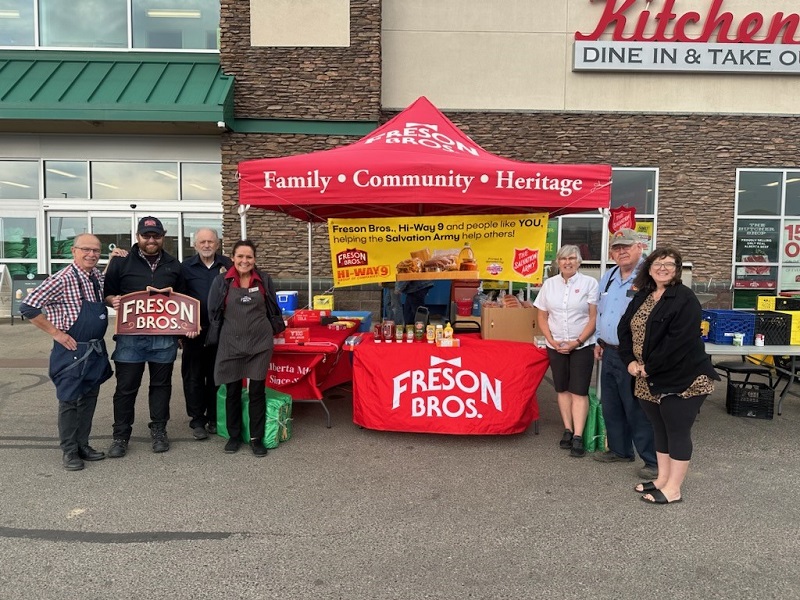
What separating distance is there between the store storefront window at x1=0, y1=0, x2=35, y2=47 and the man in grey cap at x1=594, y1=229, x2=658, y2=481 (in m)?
13.5

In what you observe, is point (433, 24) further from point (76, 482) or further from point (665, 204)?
point (76, 482)

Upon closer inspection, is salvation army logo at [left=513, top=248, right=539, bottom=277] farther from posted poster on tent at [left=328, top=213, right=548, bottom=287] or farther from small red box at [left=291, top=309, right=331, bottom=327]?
small red box at [left=291, top=309, right=331, bottom=327]

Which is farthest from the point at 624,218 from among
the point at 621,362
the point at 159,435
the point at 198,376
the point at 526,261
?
the point at 159,435

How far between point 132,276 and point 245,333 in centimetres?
106

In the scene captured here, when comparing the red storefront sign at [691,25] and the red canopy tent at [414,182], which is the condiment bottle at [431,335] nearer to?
the red canopy tent at [414,182]

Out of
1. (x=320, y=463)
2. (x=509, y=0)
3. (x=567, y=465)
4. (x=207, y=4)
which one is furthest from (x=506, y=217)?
(x=207, y=4)

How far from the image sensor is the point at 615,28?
36.7 feet

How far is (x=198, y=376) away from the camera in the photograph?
4.95 metres

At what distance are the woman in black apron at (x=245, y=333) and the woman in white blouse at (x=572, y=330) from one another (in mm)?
2380

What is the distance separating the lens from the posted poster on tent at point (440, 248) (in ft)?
18.1

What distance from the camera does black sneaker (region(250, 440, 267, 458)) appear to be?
4484 mm

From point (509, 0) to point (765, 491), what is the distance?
10547mm

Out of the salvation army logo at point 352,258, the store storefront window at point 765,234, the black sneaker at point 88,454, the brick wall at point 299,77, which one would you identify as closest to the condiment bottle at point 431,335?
the salvation army logo at point 352,258

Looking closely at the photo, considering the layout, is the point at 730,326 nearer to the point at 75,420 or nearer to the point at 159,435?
the point at 159,435
